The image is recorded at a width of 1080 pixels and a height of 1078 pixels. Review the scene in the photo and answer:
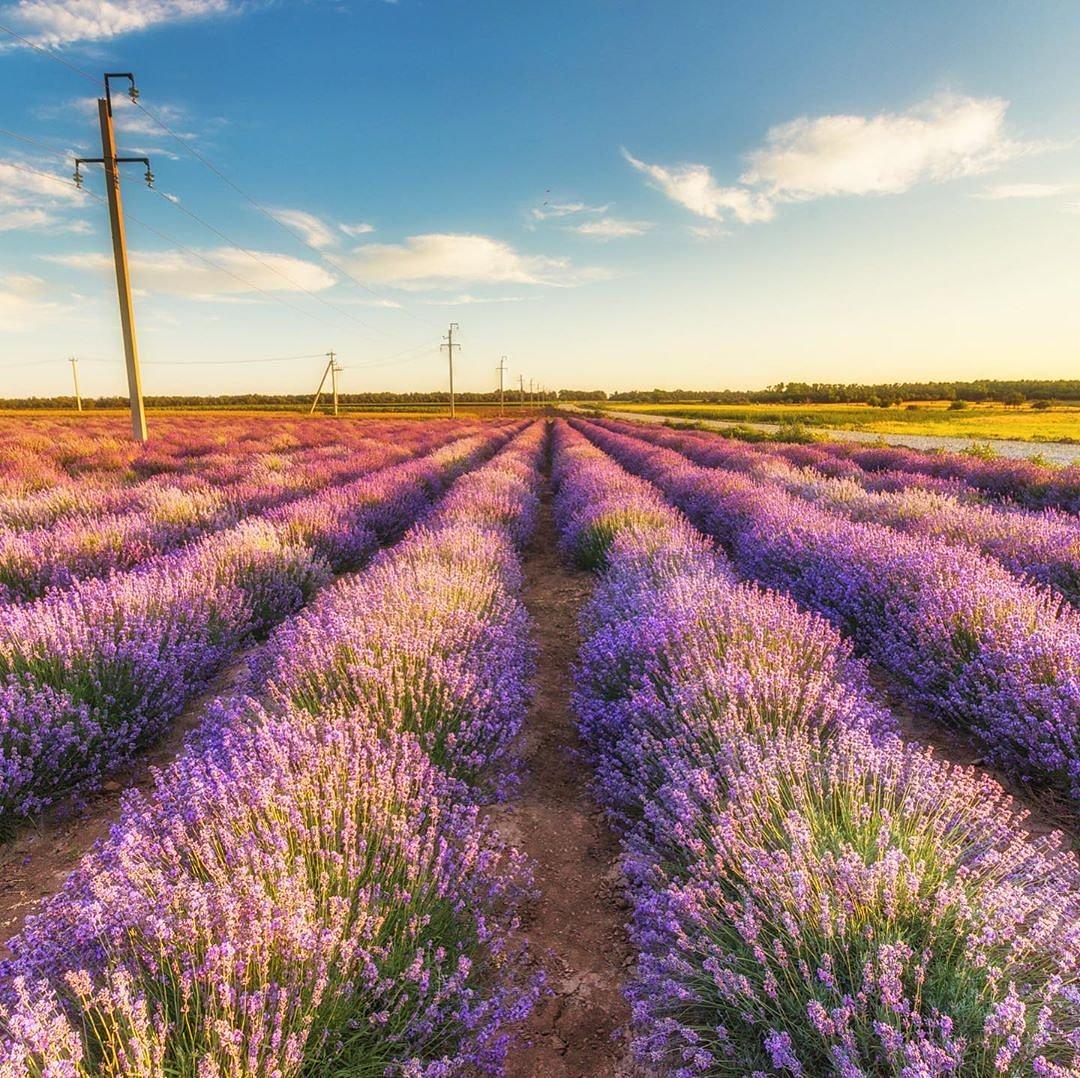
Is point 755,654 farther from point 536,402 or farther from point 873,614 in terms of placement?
point 536,402

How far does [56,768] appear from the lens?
8.89 ft

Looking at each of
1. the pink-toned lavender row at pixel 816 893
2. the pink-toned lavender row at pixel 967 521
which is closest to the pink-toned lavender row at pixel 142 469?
the pink-toned lavender row at pixel 816 893

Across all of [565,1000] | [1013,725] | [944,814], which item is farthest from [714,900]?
[1013,725]

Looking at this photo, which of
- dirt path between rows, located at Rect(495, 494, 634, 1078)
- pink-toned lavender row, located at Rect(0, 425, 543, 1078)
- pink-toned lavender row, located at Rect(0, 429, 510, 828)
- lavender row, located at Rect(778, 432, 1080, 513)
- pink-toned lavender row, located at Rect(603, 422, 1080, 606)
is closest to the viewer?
pink-toned lavender row, located at Rect(0, 425, 543, 1078)

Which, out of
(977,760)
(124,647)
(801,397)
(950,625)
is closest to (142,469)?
(124,647)

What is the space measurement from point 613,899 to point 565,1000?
0.44 metres

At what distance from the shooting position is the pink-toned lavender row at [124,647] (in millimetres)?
2672

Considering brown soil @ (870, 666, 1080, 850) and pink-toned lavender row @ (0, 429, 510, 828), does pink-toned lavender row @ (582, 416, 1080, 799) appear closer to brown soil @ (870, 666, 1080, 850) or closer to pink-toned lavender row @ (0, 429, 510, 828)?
brown soil @ (870, 666, 1080, 850)

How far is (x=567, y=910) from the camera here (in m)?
2.20

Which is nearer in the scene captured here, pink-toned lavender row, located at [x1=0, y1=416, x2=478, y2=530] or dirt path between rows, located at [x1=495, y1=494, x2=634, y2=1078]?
Result: dirt path between rows, located at [x1=495, y1=494, x2=634, y2=1078]

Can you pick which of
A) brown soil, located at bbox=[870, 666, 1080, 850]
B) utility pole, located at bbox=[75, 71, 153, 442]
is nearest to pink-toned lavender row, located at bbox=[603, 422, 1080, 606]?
brown soil, located at bbox=[870, 666, 1080, 850]

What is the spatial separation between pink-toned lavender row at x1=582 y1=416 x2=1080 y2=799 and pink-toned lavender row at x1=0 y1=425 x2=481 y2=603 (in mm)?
5411

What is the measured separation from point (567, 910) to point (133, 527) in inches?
232

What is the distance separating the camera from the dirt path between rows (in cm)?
172
